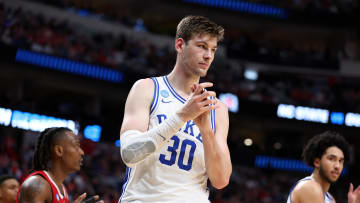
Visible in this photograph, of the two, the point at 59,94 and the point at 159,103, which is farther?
the point at 59,94

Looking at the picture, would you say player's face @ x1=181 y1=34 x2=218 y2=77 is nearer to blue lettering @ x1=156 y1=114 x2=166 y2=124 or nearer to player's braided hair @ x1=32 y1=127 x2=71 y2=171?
blue lettering @ x1=156 y1=114 x2=166 y2=124

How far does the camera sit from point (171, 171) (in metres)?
3.38

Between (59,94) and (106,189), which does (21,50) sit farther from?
(106,189)

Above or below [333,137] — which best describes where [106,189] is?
below

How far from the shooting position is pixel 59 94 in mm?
23922

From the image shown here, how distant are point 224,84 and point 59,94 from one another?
766cm

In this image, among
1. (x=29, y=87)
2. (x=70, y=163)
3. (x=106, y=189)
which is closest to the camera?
(x=70, y=163)

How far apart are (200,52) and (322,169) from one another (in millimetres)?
2797

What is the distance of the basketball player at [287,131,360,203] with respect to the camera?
17.5 ft

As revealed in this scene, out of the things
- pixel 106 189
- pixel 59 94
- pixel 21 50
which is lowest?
pixel 106 189

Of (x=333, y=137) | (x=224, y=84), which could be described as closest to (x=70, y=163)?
(x=333, y=137)

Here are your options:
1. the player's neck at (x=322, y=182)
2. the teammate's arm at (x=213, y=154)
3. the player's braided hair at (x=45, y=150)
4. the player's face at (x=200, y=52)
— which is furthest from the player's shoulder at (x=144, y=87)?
the player's neck at (x=322, y=182)

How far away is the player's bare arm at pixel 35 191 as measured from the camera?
14.5 ft

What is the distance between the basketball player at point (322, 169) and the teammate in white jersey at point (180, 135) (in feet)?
6.92
